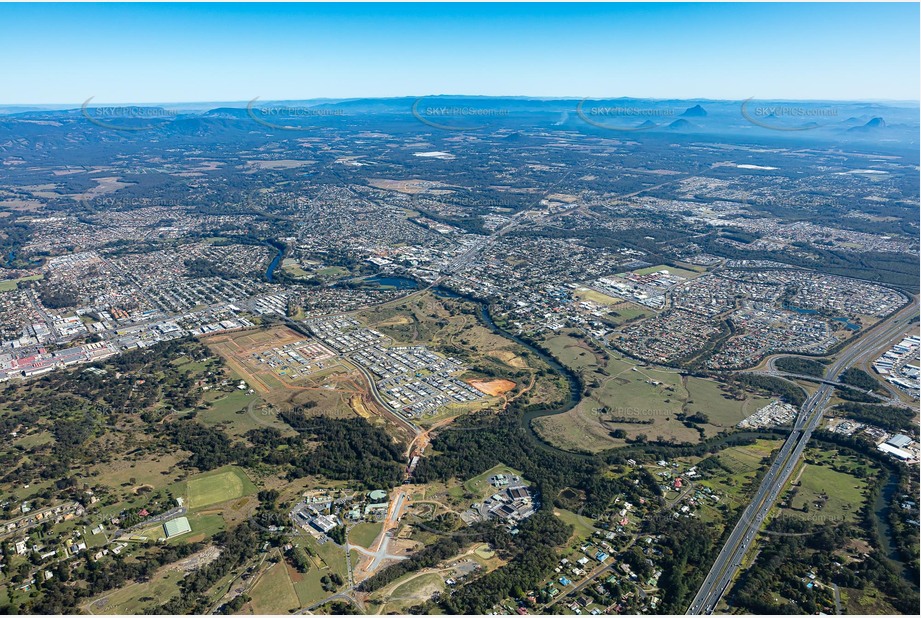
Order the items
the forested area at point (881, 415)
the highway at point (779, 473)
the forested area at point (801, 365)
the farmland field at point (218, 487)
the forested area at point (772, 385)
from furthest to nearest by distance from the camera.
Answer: the forested area at point (801, 365) < the forested area at point (772, 385) < the forested area at point (881, 415) < the farmland field at point (218, 487) < the highway at point (779, 473)

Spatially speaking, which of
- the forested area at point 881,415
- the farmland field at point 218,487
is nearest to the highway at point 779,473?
the forested area at point 881,415

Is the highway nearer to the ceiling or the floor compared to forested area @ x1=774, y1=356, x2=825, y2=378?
nearer to the floor

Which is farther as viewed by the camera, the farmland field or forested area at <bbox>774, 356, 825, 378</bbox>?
forested area at <bbox>774, 356, 825, 378</bbox>

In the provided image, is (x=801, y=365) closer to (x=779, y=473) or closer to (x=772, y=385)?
(x=772, y=385)

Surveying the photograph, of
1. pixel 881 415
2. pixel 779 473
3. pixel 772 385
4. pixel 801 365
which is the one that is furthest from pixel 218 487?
pixel 801 365

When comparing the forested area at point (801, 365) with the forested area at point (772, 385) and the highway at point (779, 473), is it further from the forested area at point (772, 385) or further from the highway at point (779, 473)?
the forested area at point (772, 385)

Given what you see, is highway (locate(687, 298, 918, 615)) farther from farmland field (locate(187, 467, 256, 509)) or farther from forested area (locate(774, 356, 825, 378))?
farmland field (locate(187, 467, 256, 509))

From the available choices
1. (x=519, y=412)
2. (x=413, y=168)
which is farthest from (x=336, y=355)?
(x=413, y=168)

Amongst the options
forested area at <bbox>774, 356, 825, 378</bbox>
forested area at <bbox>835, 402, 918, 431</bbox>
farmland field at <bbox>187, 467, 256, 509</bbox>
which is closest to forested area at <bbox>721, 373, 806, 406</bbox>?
forested area at <bbox>774, 356, 825, 378</bbox>

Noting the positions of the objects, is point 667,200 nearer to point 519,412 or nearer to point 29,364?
A: point 519,412
